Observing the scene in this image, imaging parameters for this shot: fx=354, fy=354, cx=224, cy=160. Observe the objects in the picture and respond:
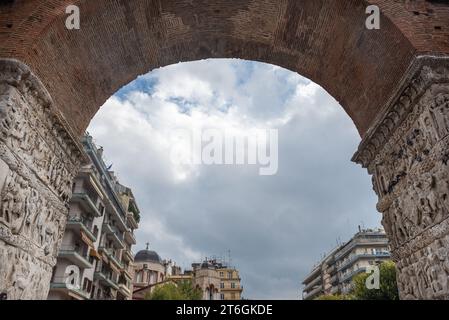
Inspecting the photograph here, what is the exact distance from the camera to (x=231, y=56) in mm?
8430

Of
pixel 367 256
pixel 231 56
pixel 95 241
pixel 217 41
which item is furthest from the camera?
pixel 367 256

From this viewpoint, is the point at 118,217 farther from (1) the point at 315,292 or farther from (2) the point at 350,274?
Answer: (1) the point at 315,292

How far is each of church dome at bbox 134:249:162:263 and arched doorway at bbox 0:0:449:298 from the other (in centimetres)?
5142

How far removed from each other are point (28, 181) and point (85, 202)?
746 inches

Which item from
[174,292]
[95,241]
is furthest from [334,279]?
[95,241]

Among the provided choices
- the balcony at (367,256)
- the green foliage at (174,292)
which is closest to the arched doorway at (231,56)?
the green foliage at (174,292)

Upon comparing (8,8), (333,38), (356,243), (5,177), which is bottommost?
(5,177)

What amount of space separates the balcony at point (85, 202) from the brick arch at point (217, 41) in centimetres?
1654

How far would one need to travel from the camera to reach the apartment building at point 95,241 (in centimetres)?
2109

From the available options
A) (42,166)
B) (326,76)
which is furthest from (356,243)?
(42,166)
